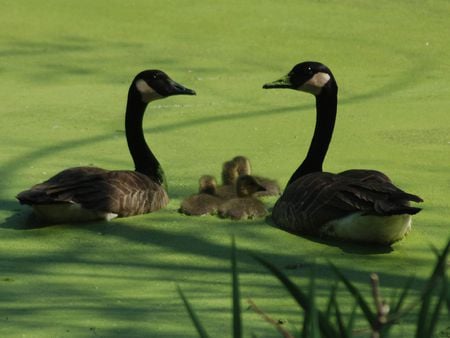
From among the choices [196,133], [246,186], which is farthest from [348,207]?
[196,133]

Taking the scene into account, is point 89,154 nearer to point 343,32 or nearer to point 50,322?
point 50,322

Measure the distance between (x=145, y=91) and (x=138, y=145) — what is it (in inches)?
11.9

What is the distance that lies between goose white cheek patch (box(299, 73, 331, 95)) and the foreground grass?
58cm

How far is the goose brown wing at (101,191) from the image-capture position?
555 cm

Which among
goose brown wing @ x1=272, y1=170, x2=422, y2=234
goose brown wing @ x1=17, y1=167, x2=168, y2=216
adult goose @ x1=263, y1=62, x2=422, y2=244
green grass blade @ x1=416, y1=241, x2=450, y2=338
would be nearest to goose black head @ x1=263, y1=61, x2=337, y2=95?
adult goose @ x1=263, y1=62, x2=422, y2=244

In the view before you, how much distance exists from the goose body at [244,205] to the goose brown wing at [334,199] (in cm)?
10

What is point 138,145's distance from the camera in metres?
6.42

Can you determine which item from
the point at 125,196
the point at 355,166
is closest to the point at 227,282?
the point at 125,196

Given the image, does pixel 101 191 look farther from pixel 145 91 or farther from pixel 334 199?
pixel 334 199

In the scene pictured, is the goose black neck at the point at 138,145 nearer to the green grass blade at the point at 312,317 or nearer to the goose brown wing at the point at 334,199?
the goose brown wing at the point at 334,199

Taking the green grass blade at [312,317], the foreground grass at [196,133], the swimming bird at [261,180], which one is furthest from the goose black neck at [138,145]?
the green grass blade at [312,317]

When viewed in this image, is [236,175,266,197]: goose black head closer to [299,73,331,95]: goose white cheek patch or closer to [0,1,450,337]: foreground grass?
[0,1,450,337]: foreground grass

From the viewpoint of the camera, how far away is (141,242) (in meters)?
5.47

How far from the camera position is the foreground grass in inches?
185
